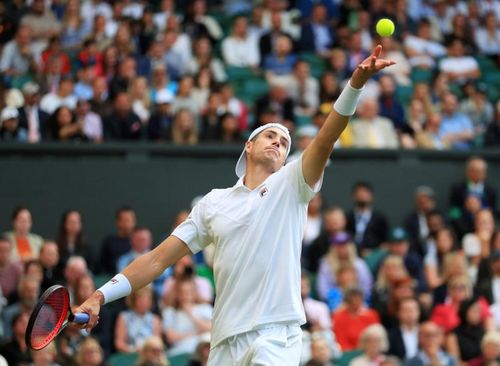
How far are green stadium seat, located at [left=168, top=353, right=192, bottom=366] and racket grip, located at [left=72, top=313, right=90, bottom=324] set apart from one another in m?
4.71

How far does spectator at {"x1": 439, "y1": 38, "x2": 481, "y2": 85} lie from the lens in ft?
61.3

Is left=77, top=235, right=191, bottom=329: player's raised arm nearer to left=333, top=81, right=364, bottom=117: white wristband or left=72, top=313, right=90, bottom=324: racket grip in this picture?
left=72, top=313, right=90, bottom=324: racket grip

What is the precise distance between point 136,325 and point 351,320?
212 cm


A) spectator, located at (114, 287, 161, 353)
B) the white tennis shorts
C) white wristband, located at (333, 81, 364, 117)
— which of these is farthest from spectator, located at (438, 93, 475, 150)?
white wristband, located at (333, 81, 364, 117)

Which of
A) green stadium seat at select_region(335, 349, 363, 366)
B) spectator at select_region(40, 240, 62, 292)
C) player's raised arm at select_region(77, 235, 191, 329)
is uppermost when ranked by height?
player's raised arm at select_region(77, 235, 191, 329)

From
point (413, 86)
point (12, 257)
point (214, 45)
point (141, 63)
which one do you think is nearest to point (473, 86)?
point (413, 86)

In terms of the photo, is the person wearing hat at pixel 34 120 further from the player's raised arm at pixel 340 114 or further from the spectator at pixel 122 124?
the player's raised arm at pixel 340 114

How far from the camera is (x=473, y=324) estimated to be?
1327 cm

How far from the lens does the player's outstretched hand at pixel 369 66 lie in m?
6.75

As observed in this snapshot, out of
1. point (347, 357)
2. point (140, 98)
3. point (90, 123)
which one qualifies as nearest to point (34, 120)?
point (90, 123)

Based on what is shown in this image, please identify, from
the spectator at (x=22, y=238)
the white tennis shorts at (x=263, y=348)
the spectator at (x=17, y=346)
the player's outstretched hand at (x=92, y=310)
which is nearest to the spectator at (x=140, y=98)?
the spectator at (x=22, y=238)

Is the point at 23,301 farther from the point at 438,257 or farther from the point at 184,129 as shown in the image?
the point at 438,257

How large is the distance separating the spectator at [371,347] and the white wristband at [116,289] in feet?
15.6

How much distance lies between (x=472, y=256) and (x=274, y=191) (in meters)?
7.93
